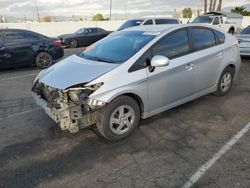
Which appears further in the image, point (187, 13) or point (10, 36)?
point (187, 13)

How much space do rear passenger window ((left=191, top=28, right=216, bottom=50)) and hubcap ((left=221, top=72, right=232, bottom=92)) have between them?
82 cm

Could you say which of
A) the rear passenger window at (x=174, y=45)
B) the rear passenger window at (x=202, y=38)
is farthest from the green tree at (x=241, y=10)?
the rear passenger window at (x=174, y=45)

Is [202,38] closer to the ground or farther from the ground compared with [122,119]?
farther from the ground

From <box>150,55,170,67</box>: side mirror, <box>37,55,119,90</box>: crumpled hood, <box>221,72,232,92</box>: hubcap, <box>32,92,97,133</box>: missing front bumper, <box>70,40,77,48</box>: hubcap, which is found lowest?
<box>70,40,77,48</box>: hubcap

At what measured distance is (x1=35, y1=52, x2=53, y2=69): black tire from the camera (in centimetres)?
927

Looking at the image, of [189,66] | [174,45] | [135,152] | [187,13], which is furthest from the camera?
[187,13]

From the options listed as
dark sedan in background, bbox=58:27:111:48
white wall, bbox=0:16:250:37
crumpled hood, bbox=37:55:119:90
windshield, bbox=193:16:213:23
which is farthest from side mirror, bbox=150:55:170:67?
white wall, bbox=0:16:250:37

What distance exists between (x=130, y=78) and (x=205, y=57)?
6.03 ft

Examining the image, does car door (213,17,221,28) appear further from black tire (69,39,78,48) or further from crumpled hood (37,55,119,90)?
crumpled hood (37,55,119,90)

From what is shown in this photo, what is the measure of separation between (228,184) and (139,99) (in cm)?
168

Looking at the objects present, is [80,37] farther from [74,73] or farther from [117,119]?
[117,119]

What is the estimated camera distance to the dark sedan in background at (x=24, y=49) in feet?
28.3

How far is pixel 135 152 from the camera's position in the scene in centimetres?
344

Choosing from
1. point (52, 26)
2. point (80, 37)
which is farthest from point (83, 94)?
point (52, 26)
